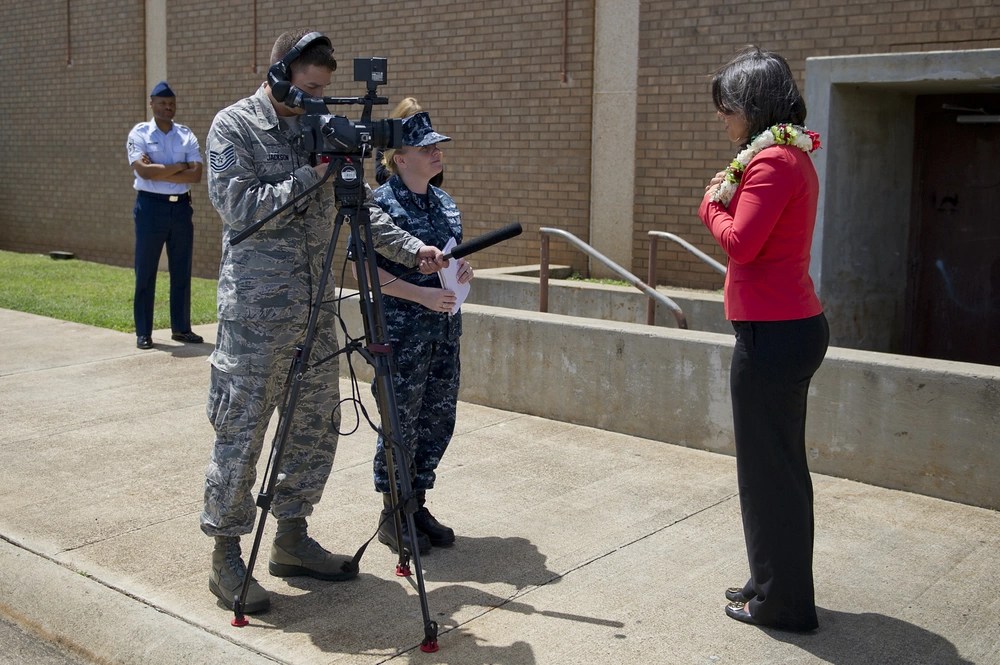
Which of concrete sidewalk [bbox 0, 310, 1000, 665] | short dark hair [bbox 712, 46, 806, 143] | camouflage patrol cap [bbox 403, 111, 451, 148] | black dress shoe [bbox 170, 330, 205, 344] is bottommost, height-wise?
concrete sidewalk [bbox 0, 310, 1000, 665]

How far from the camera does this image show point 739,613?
392 centimetres

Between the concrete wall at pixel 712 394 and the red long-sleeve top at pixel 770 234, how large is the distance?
1750 millimetres

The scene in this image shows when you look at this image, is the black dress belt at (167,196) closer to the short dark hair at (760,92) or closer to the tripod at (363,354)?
the tripod at (363,354)

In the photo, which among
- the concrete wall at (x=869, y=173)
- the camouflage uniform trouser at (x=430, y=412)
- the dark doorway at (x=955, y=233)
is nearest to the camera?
the camouflage uniform trouser at (x=430, y=412)

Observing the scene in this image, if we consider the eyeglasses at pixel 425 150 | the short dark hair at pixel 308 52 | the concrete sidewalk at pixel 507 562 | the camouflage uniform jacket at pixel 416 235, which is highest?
the short dark hair at pixel 308 52

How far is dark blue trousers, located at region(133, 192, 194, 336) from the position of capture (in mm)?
8727

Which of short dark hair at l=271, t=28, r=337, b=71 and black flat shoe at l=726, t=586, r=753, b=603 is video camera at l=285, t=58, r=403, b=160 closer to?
short dark hair at l=271, t=28, r=337, b=71

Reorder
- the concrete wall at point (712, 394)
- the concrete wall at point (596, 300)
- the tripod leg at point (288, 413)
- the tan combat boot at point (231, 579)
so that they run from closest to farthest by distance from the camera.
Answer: the tripod leg at point (288, 413) → the tan combat boot at point (231, 579) → the concrete wall at point (712, 394) → the concrete wall at point (596, 300)

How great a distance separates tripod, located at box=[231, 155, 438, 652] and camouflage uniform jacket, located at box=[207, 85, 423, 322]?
0.14 meters

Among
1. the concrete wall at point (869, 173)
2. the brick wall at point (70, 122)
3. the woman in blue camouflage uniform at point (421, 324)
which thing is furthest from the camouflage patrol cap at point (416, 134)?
the brick wall at point (70, 122)

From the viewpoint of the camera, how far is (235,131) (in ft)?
12.6

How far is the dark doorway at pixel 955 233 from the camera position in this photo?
26.0 ft

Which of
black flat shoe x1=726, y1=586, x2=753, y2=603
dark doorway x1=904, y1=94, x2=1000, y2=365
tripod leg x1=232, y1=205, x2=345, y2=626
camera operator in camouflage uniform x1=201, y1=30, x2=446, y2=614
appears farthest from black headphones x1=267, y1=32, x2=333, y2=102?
dark doorway x1=904, y1=94, x2=1000, y2=365

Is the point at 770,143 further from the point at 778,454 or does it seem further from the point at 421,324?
the point at 421,324
